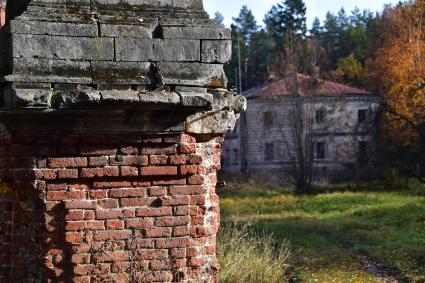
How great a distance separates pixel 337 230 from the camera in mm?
19000

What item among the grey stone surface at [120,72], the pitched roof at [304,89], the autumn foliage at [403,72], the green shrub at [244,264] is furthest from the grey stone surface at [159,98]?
the pitched roof at [304,89]

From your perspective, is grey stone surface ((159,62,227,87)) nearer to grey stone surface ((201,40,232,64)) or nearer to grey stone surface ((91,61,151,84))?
grey stone surface ((201,40,232,64))

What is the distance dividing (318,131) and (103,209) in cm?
4108

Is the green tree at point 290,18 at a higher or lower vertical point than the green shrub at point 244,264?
higher

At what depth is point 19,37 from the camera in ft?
14.2

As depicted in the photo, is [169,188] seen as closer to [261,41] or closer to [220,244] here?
[220,244]

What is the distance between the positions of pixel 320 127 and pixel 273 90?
4.49m

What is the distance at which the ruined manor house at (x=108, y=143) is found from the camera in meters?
4.38

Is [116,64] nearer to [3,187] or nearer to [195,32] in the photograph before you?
[195,32]

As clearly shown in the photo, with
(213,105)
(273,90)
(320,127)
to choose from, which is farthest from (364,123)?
(213,105)

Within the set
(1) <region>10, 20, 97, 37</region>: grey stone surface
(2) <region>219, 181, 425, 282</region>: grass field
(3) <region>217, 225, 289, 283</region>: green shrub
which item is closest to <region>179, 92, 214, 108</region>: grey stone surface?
(1) <region>10, 20, 97, 37</region>: grey stone surface

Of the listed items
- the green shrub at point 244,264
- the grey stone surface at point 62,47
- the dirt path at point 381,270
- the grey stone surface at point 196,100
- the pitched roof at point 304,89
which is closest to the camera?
the grey stone surface at point 62,47

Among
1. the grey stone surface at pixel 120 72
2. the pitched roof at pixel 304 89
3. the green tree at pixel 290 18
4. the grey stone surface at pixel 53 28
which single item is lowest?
the grey stone surface at pixel 120 72

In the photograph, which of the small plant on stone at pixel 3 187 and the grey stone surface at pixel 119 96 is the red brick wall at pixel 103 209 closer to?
the small plant on stone at pixel 3 187
